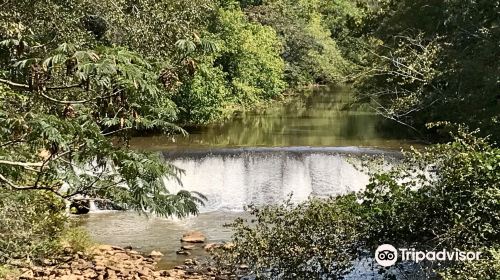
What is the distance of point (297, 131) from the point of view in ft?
62.6

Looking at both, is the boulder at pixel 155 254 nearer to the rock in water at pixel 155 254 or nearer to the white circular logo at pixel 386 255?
the rock in water at pixel 155 254

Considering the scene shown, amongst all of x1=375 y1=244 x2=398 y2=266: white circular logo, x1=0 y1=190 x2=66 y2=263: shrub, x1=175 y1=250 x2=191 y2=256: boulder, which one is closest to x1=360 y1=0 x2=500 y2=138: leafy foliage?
x1=375 y1=244 x2=398 y2=266: white circular logo

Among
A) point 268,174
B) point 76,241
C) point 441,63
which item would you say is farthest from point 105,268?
point 441,63

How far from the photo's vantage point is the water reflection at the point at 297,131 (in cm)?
1655

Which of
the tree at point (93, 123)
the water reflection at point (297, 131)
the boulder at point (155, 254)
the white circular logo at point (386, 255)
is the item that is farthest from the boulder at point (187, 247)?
the tree at point (93, 123)

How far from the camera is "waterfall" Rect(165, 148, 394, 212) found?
12969mm

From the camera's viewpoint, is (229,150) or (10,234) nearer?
(10,234)

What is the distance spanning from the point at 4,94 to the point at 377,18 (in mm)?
16015

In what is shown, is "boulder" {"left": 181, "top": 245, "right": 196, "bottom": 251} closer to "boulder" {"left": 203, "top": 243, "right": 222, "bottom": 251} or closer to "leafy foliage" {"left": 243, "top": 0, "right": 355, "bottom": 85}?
"boulder" {"left": 203, "top": 243, "right": 222, "bottom": 251}

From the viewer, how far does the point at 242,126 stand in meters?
20.8

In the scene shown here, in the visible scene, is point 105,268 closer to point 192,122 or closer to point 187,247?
point 187,247

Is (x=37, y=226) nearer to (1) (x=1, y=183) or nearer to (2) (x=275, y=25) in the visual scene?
(1) (x=1, y=183)

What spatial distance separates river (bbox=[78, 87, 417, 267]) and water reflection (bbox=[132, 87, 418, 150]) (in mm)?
31

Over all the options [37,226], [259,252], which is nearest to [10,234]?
[37,226]
